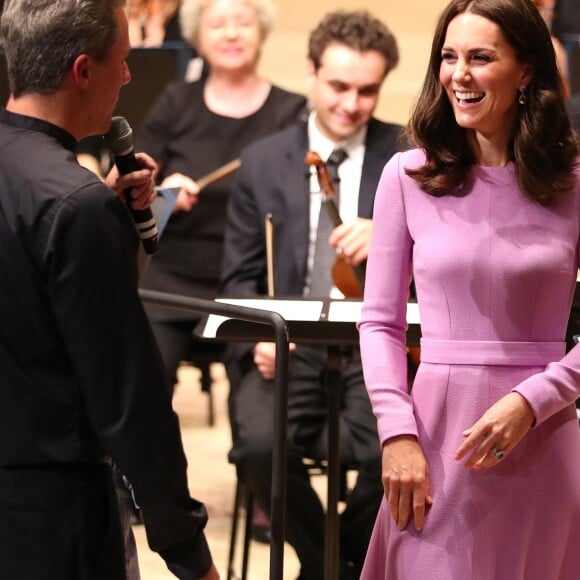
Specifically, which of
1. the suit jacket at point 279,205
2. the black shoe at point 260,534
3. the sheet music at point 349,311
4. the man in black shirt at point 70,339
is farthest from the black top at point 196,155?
the man in black shirt at point 70,339

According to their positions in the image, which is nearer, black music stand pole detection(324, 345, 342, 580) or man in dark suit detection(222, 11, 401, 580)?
black music stand pole detection(324, 345, 342, 580)

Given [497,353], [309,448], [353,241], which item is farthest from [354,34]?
[497,353]

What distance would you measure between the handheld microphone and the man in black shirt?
0.29 m

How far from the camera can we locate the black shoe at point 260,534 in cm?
364

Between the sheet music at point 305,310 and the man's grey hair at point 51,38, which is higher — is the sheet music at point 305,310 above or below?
below

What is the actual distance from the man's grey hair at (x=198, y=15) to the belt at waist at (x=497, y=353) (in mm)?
2479

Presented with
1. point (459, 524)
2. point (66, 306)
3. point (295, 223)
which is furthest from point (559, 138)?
point (295, 223)

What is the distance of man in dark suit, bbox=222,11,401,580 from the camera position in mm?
3051

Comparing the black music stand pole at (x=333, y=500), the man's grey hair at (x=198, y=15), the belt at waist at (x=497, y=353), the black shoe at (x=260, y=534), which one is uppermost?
the man's grey hair at (x=198, y=15)

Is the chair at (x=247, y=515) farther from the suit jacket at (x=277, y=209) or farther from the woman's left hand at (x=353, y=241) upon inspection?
the woman's left hand at (x=353, y=241)

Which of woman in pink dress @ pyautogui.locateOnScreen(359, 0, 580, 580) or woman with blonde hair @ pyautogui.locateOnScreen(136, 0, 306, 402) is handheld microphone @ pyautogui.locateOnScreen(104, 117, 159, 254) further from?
woman with blonde hair @ pyautogui.locateOnScreen(136, 0, 306, 402)

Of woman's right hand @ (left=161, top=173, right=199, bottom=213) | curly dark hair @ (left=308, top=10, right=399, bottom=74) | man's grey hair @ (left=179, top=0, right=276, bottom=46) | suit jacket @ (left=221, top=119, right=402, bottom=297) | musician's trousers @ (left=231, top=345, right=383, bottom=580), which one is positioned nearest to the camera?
musician's trousers @ (left=231, top=345, right=383, bottom=580)

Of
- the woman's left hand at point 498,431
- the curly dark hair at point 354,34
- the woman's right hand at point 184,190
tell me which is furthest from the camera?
the woman's right hand at point 184,190

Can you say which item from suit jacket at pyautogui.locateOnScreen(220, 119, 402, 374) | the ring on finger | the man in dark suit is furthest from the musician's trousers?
the ring on finger
